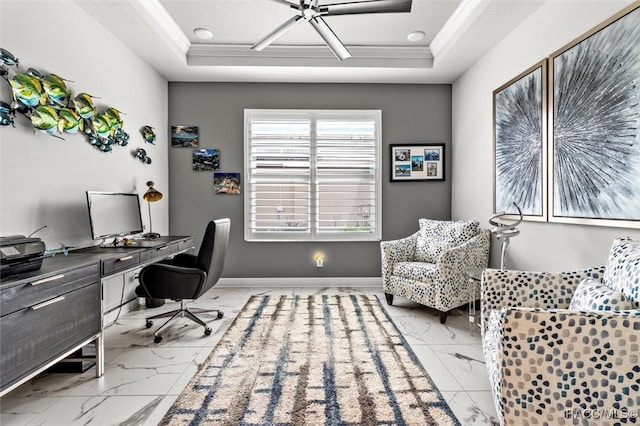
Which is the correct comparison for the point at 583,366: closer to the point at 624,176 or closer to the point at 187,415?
the point at 624,176

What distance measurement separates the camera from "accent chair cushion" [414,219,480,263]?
3.49m

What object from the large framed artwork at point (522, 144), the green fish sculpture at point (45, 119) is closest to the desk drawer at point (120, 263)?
the green fish sculpture at point (45, 119)

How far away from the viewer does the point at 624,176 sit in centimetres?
197

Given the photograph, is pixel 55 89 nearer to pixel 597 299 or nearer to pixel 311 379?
pixel 311 379

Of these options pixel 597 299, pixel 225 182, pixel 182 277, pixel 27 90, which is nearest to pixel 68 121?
pixel 27 90

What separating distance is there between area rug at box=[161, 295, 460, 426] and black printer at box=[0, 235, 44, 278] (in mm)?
1012

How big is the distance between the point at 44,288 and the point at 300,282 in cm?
302

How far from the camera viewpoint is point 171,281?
272 centimetres

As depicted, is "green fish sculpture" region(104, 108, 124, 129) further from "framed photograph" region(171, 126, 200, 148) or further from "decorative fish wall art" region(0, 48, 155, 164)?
"framed photograph" region(171, 126, 200, 148)

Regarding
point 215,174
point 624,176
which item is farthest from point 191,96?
point 624,176

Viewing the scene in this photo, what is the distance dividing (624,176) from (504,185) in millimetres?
1241

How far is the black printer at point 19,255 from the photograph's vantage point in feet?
5.16

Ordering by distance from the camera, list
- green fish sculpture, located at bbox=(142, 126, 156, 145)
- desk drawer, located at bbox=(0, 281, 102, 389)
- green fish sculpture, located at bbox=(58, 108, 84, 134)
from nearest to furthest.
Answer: desk drawer, located at bbox=(0, 281, 102, 389) < green fish sculpture, located at bbox=(58, 108, 84, 134) < green fish sculpture, located at bbox=(142, 126, 156, 145)

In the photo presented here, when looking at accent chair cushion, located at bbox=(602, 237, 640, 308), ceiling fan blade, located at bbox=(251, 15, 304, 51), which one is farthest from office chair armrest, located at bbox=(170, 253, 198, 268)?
accent chair cushion, located at bbox=(602, 237, 640, 308)
